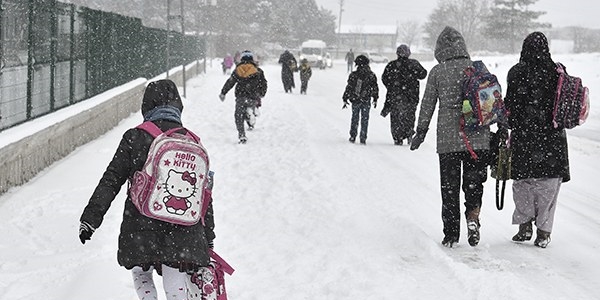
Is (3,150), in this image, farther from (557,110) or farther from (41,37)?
(557,110)

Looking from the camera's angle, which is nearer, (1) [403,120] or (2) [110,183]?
(2) [110,183]

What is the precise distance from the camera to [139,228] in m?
3.51

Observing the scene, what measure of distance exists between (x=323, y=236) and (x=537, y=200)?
1.99 meters

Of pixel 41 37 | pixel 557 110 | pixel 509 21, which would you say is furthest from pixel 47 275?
pixel 509 21

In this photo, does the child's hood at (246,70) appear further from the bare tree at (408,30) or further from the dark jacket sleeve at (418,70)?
the bare tree at (408,30)

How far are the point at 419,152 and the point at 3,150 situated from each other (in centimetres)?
715

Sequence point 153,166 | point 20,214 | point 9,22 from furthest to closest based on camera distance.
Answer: point 9,22 < point 20,214 < point 153,166

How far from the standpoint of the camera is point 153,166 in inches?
134

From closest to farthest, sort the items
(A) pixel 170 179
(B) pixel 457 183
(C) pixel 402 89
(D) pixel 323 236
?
(A) pixel 170 179 < (B) pixel 457 183 < (D) pixel 323 236 < (C) pixel 402 89

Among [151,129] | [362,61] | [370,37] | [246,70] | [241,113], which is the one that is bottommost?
[241,113]

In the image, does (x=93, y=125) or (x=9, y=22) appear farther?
(x=93, y=125)

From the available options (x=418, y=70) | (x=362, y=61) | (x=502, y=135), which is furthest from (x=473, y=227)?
(x=362, y=61)

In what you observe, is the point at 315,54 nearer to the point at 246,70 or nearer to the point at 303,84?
the point at 303,84

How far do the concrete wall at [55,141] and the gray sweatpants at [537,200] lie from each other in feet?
17.0
